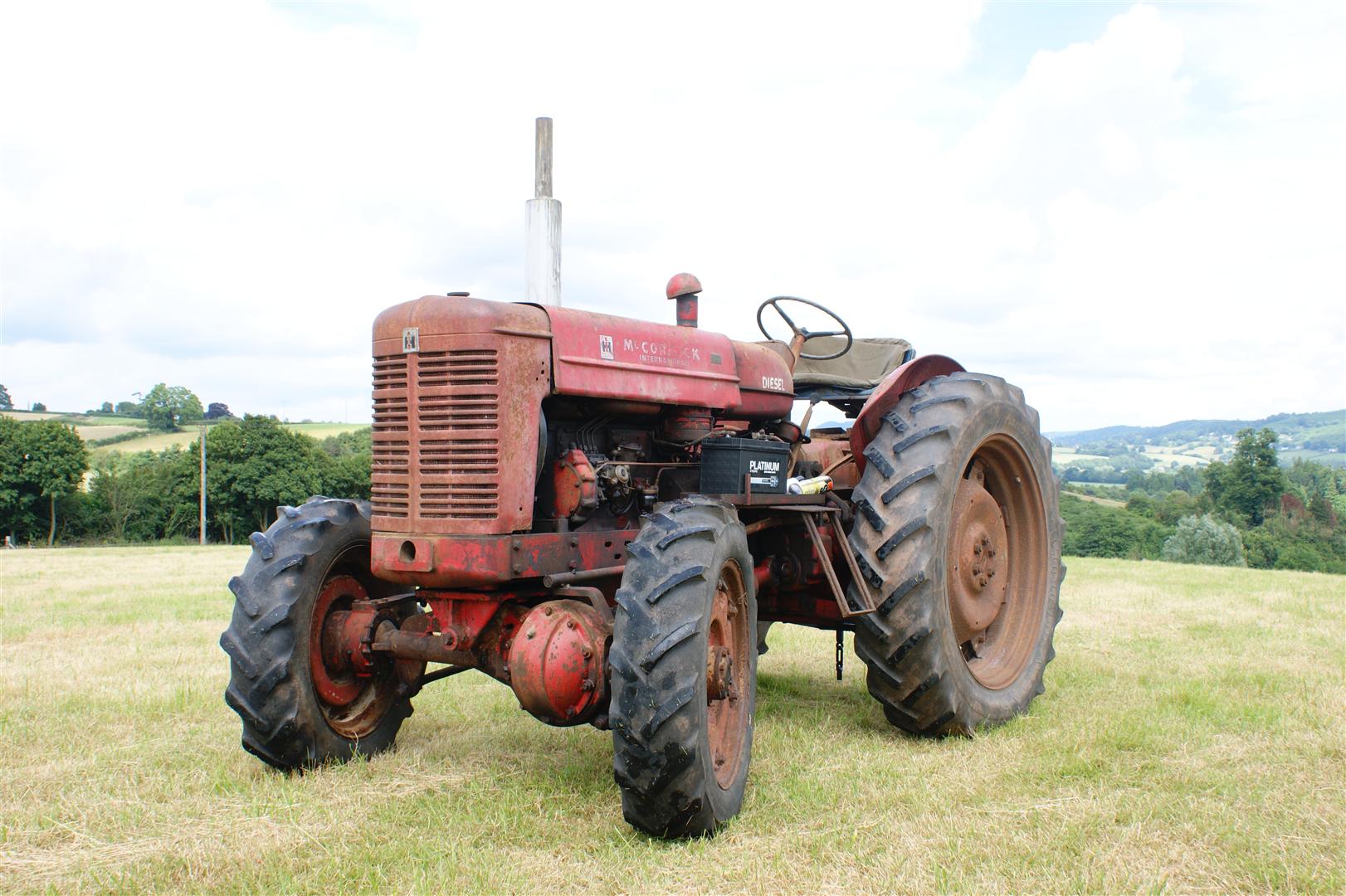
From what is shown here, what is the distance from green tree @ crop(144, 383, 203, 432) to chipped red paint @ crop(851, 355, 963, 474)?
6058cm

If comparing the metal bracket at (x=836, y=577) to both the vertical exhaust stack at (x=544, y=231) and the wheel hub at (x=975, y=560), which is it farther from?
the vertical exhaust stack at (x=544, y=231)

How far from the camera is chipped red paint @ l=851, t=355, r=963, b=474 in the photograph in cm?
556

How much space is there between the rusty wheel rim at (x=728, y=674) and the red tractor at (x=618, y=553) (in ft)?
0.04

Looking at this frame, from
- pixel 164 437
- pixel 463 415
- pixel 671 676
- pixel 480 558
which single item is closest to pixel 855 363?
pixel 463 415

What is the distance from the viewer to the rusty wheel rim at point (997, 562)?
228 inches

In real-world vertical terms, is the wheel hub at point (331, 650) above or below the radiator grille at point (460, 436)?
below

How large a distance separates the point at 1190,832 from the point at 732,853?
5.69ft

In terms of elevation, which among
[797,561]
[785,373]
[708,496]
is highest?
[785,373]

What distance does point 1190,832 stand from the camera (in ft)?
12.5

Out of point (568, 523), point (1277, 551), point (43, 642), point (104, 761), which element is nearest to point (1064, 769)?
point (568, 523)

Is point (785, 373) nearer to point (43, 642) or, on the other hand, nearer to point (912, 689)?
point (912, 689)

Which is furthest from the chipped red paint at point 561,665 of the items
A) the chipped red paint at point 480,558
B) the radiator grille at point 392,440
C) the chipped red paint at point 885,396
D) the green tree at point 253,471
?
the green tree at point 253,471

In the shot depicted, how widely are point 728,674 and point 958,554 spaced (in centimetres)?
214

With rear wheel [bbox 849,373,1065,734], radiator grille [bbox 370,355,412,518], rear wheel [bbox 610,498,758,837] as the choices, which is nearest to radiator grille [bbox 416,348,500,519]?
radiator grille [bbox 370,355,412,518]
